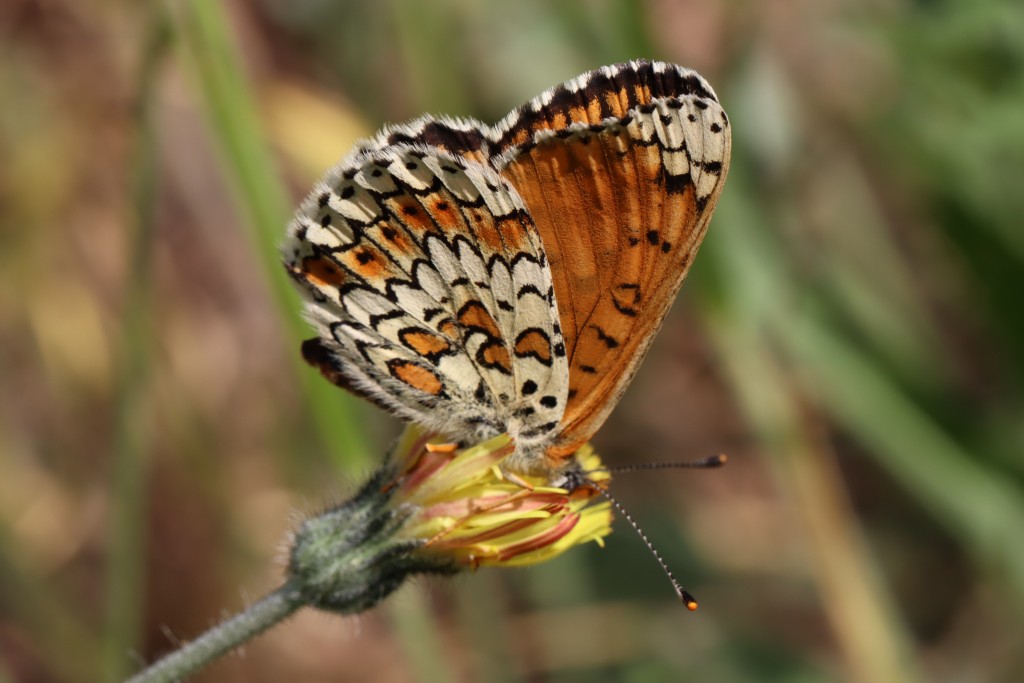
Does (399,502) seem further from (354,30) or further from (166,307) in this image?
(354,30)

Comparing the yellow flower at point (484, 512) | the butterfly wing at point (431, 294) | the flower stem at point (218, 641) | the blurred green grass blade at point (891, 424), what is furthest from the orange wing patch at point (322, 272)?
the blurred green grass blade at point (891, 424)

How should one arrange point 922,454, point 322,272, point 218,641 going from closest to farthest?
point 218,641, point 322,272, point 922,454

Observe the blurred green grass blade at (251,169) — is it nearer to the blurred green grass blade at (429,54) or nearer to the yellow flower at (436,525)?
the yellow flower at (436,525)

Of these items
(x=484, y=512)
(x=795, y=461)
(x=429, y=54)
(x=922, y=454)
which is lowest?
(x=922, y=454)

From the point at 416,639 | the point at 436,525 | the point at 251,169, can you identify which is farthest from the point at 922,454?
the point at 251,169

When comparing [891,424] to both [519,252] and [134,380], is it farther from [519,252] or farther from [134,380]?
[134,380]

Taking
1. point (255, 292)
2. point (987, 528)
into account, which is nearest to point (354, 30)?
point (255, 292)

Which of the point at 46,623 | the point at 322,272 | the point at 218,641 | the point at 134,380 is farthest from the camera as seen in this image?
the point at 46,623
